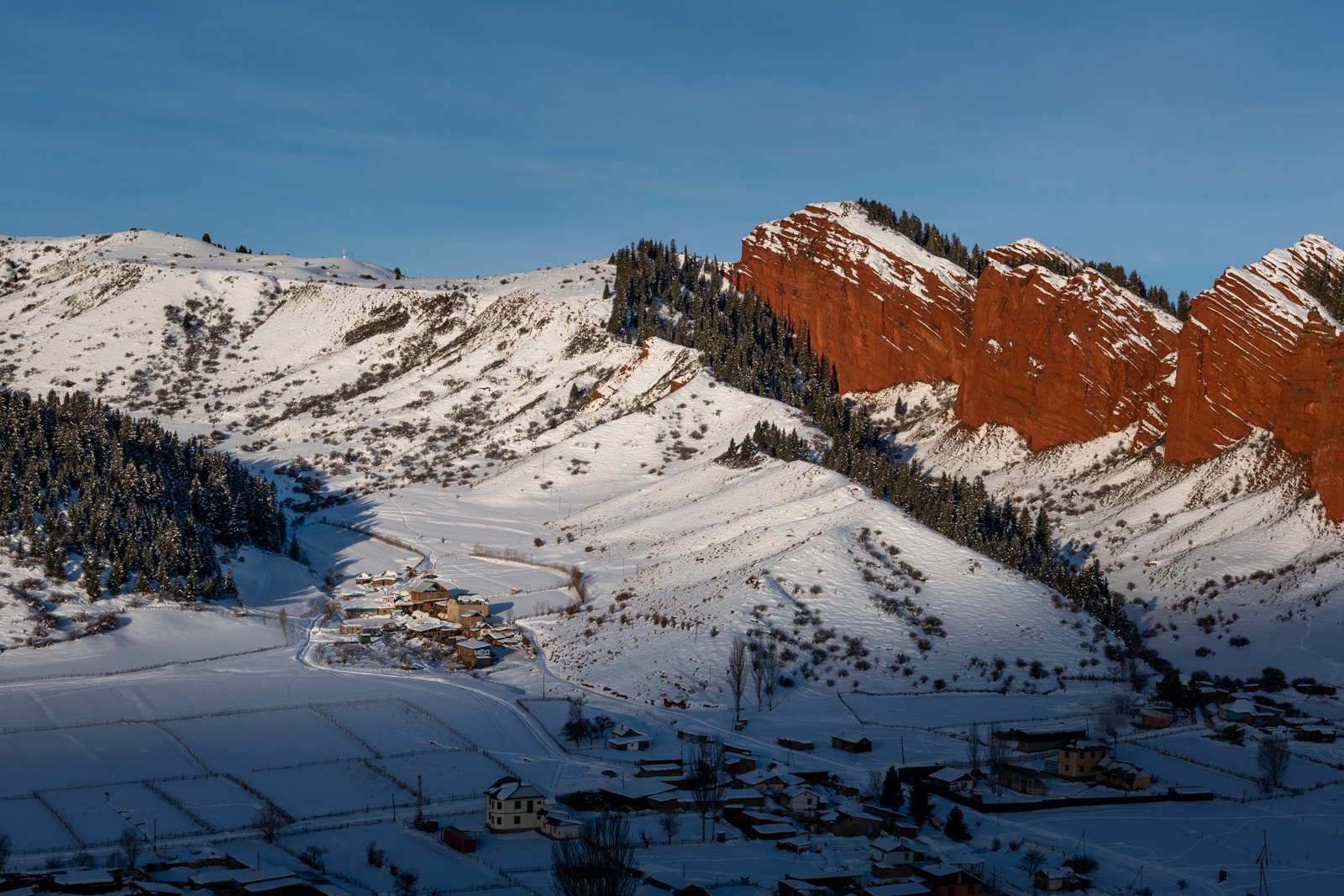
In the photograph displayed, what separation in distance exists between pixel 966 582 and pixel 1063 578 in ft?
22.7

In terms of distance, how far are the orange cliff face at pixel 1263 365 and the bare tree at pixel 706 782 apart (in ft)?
191

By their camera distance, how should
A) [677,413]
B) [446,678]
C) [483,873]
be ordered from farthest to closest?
[677,413] → [446,678] → [483,873]

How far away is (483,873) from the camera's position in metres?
46.9

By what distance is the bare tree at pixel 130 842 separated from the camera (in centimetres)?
4497

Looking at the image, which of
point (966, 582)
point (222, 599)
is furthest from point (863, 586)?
point (222, 599)

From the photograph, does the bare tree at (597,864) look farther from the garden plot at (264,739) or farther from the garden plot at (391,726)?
the garden plot at (264,739)

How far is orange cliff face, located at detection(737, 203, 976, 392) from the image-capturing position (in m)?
148

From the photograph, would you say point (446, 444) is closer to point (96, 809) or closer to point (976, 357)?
point (976, 357)

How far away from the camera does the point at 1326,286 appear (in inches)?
4557

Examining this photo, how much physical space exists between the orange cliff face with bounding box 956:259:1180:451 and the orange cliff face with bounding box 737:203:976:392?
24.3ft

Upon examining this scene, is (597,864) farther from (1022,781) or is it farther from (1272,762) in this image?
(1272,762)

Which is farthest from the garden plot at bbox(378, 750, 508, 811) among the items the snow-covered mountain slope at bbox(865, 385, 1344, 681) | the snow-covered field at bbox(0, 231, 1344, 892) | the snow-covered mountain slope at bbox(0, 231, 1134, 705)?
the snow-covered mountain slope at bbox(865, 385, 1344, 681)

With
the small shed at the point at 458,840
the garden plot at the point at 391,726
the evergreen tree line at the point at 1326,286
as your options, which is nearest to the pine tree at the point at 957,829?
the small shed at the point at 458,840

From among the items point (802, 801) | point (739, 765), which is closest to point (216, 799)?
point (739, 765)
